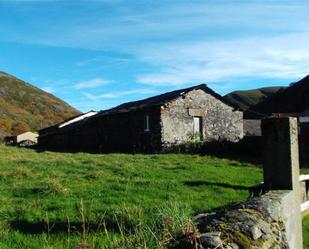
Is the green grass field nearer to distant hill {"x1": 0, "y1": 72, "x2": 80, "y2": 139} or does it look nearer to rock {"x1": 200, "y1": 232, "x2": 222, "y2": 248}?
rock {"x1": 200, "y1": 232, "x2": 222, "y2": 248}

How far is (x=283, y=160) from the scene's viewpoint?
24.0 ft

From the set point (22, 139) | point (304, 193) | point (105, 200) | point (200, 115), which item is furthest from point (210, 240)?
point (22, 139)

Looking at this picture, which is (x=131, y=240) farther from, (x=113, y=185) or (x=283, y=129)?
(x=113, y=185)

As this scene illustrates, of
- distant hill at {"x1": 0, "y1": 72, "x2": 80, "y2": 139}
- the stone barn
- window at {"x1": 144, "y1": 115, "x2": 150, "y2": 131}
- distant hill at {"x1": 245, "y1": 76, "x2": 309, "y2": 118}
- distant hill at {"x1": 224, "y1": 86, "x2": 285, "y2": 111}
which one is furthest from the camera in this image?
distant hill at {"x1": 224, "y1": 86, "x2": 285, "y2": 111}

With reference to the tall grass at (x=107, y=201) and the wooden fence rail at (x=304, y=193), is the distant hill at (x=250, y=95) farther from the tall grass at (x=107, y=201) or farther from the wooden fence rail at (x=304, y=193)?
the wooden fence rail at (x=304, y=193)

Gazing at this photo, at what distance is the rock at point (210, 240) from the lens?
153 inches

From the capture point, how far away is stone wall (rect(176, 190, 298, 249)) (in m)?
4.05

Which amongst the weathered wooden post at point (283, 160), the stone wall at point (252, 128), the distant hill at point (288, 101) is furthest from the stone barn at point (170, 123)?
the distant hill at point (288, 101)

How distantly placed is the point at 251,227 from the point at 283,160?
286 centimetres

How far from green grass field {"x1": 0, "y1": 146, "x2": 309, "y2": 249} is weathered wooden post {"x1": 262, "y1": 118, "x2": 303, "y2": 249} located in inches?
57.5

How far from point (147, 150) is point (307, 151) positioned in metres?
10.5

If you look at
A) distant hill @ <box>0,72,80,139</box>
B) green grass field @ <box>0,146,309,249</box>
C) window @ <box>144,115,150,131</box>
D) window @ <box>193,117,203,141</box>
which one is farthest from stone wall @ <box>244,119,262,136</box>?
distant hill @ <box>0,72,80,139</box>

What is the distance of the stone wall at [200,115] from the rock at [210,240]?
27.0m

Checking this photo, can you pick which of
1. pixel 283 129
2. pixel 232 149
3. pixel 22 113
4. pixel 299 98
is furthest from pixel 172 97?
pixel 22 113
